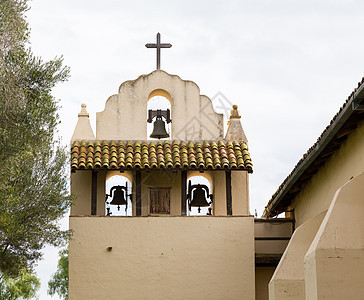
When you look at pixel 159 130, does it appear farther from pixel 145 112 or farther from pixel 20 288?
pixel 20 288

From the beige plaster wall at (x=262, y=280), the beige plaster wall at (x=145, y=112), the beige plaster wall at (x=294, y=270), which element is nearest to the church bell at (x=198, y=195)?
the beige plaster wall at (x=145, y=112)

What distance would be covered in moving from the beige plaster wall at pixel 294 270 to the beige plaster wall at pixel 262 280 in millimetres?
3507

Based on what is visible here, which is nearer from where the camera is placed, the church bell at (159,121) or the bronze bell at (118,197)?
the bronze bell at (118,197)

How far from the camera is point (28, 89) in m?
13.3

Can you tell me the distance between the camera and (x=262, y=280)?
16844 mm

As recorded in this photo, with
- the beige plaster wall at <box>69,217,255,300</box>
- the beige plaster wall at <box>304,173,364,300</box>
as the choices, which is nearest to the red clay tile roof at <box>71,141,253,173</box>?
the beige plaster wall at <box>69,217,255,300</box>

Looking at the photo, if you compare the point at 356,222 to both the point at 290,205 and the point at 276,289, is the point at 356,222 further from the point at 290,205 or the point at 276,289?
the point at 290,205

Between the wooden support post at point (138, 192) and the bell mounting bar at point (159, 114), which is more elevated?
the bell mounting bar at point (159, 114)

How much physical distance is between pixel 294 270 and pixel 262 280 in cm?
391

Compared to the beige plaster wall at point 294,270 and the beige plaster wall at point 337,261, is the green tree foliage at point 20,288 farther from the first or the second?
the beige plaster wall at point 337,261

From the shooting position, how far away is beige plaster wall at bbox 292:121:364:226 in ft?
39.3

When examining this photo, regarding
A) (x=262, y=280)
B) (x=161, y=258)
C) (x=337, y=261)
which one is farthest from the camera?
(x=262, y=280)

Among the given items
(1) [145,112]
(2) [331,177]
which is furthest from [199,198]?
(2) [331,177]

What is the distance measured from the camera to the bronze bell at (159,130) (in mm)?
16984
